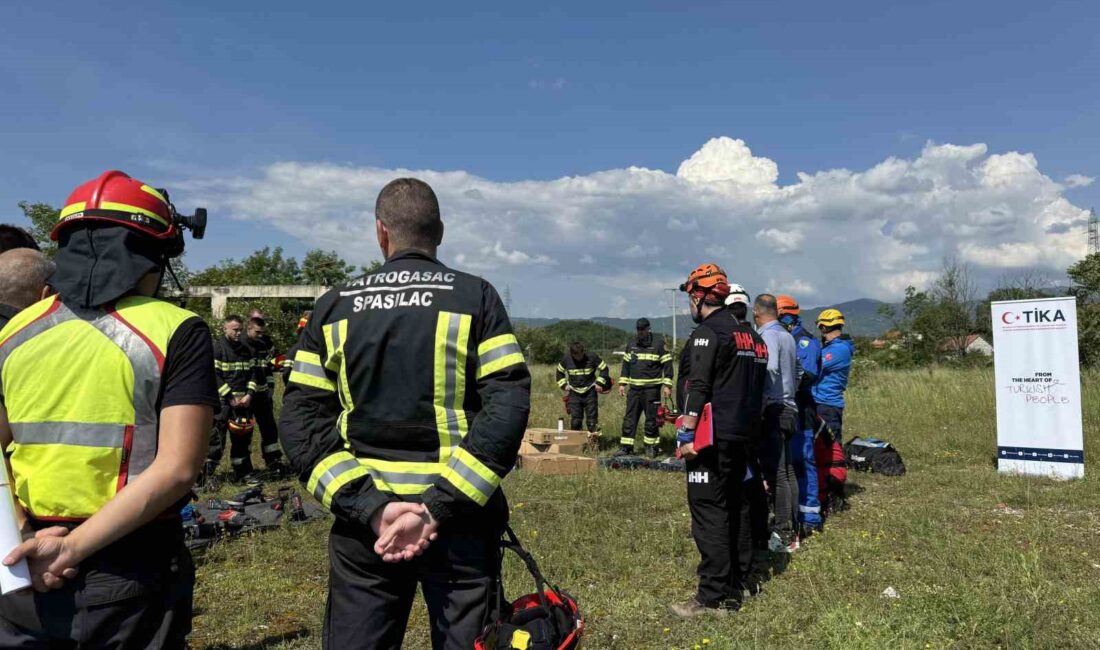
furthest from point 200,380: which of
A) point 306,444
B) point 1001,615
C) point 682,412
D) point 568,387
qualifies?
point 568,387

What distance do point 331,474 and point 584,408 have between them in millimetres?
10897

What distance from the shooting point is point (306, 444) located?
7.61 feet

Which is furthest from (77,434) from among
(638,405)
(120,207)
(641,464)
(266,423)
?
(638,405)

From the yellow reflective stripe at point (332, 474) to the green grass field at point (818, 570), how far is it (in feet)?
7.89

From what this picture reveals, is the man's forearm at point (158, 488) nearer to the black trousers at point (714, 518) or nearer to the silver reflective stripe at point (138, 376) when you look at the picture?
the silver reflective stripe at point (138, 376)

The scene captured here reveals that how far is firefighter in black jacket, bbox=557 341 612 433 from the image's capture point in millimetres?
12742

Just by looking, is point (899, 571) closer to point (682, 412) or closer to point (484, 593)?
point (682, 412)

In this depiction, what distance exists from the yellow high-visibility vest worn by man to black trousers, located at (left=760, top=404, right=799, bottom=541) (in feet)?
16.0

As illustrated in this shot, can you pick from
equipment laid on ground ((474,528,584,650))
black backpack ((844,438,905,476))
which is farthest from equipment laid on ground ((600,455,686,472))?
equipment laid on ground ((474,528,584,650))

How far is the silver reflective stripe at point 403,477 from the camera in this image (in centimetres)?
222

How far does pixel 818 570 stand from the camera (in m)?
5.33

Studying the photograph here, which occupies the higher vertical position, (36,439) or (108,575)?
(36,439)

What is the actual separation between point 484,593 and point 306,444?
2.43 feet

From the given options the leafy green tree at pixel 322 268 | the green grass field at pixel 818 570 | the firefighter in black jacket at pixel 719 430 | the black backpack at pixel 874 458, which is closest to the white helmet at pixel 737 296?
the firefighter in black jacket at pixel 719 430
